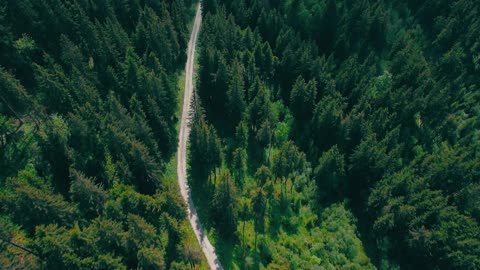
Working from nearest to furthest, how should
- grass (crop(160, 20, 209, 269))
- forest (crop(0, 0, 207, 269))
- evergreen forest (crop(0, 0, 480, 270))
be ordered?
forest (crop(0, 0, 207, 269)), evergreen forest (crop(0, 0, 480, 270)), grass (crop(160, 20, 209, 269))


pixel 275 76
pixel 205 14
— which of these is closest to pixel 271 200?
pixel 275 76

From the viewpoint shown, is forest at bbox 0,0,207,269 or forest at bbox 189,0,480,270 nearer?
forest at bbox 0,0,207,269

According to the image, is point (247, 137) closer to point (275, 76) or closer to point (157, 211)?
point (275, 76)

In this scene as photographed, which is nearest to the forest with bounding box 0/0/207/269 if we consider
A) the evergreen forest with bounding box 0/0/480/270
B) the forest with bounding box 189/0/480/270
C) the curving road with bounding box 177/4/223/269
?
the evergreen forest with bounding box 0/0/480/270

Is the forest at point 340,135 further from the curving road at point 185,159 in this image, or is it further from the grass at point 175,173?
the grass at point 175,173

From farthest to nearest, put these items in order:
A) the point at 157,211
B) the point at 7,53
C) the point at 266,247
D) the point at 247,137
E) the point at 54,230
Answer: the point at 247,137 < the point at 7,53 < the point at 266,247 < the point at 157,211 < the point at 54,230

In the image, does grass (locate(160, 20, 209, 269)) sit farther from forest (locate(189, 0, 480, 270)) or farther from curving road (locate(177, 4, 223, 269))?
forest (locate(189, 0, 480, 270))

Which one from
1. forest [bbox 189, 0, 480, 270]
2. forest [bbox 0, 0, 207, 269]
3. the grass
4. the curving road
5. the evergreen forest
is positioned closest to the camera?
forest [bbox 0, 0, 207, 269]
